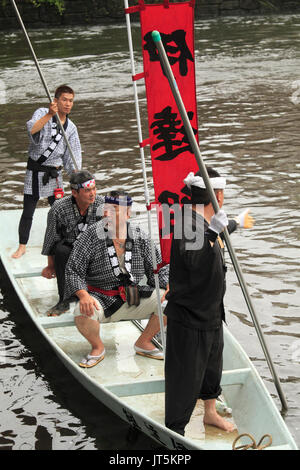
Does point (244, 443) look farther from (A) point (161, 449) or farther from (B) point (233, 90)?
(B) point (233, 90)

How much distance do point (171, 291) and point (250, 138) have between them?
9.72 m

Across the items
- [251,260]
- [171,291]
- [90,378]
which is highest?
[171,291]

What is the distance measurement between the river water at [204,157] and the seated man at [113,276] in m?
0.69

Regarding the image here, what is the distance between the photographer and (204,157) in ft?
42.8

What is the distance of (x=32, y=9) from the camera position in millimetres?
30375

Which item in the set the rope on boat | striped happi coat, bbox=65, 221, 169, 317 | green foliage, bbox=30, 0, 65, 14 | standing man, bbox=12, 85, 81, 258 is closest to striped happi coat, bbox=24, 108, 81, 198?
standing man, bbox=12, 85, 81, 258

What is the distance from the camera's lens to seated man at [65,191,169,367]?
6.01 m

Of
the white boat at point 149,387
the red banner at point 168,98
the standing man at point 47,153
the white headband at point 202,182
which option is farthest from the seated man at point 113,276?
the standing man at point 47,153

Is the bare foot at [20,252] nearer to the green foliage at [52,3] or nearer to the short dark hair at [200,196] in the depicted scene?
the short dark hair at [200,196]

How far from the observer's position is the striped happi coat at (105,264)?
6055 mm

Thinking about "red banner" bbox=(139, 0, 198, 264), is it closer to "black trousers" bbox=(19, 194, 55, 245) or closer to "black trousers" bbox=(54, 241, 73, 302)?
"black trousers" bbox=(54, 241, 73, 302)

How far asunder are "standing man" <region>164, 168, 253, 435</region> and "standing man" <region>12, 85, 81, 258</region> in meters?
3.32

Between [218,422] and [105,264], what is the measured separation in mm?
1607

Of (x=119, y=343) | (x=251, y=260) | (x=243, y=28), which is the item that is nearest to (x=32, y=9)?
(x=243, y=28)
